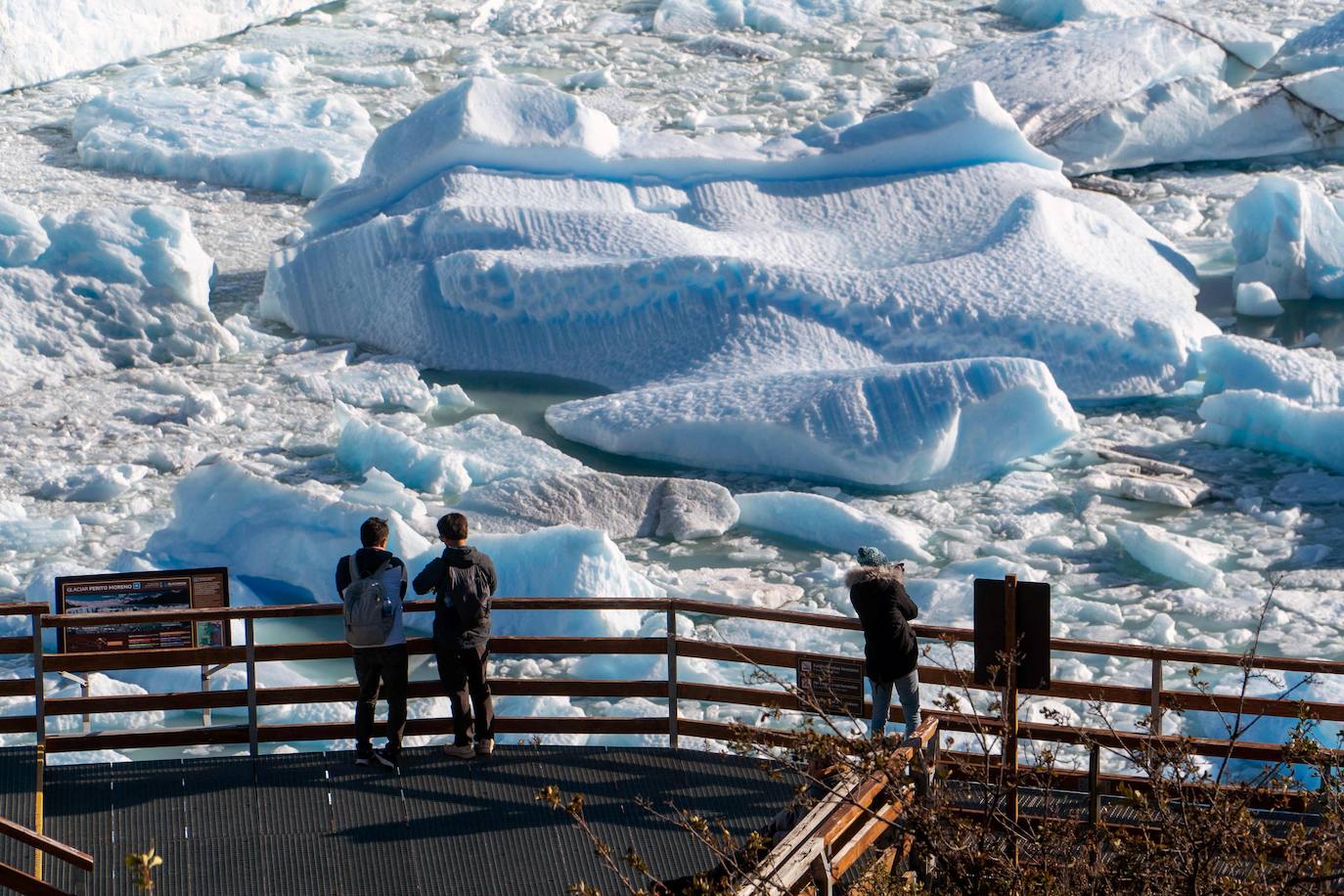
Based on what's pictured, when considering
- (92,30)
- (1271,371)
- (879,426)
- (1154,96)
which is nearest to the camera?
(879,426)

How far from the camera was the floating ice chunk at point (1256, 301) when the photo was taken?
16.8 m

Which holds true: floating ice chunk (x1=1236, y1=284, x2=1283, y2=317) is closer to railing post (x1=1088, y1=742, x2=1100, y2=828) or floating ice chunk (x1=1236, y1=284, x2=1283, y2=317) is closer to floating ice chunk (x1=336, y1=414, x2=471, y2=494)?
floating ice chunk (x1=336, y1=414, x2=471, y2=494)

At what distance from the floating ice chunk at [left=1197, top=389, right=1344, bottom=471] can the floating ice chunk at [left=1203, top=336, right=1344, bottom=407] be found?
0.50 metres

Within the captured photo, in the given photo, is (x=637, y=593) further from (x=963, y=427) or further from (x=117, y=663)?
(x=117, y=663)

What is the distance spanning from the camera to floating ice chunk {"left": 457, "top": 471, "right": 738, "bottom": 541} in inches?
483

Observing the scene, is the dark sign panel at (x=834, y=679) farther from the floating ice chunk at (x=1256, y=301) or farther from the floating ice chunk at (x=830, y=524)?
the floating ice chunk at (x=1256, y=301)

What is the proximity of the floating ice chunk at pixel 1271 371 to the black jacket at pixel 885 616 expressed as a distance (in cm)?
870

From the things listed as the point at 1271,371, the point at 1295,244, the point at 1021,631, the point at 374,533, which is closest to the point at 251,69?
the point at 1295,244

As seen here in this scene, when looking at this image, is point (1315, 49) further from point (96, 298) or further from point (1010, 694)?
point (1010, 694)

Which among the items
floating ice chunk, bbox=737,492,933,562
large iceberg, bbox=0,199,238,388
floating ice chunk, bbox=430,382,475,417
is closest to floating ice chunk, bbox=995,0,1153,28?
floating ice chunk, bbox=430,382,475,417

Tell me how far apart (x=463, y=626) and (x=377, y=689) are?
0.48 m

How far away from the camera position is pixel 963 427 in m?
13.2

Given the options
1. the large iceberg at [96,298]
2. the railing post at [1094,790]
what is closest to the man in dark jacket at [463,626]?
the railing post at [1094,790]

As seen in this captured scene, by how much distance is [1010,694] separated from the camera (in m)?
5.91
